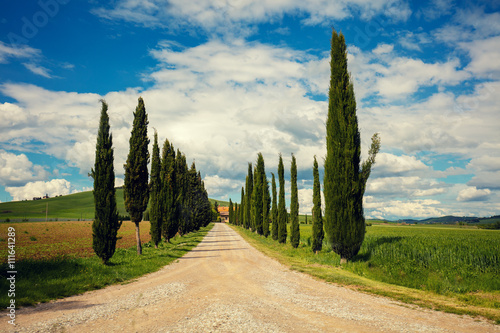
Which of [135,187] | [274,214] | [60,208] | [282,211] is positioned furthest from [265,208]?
[60,208]

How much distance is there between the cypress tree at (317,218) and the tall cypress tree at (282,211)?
23.6ft

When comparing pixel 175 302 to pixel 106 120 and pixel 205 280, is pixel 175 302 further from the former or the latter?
pixel 106 120

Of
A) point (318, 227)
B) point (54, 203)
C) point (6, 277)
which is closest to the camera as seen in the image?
point (6, 277)

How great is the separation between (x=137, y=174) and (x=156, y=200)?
6680 millimetres

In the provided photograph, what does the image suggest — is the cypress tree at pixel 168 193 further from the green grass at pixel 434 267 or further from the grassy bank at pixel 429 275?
the green grass at pixel 434 267

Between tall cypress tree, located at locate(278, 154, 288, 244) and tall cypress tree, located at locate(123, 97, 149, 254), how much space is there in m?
17.5

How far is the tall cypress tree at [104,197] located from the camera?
15148mm

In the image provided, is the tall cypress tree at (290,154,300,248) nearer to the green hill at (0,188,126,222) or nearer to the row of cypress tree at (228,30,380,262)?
the row of cypress tree at (228,30,380,262)

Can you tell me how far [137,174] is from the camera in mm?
20344

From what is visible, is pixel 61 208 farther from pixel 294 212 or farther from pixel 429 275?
pixel 429 275

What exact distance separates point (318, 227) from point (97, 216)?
1775cm

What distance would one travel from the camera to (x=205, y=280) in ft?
37.8

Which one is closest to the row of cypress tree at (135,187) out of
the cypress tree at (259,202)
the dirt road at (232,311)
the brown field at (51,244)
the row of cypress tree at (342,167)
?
the brown field at (51,244)

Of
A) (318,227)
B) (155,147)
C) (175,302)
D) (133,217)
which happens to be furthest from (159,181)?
(175,302)
